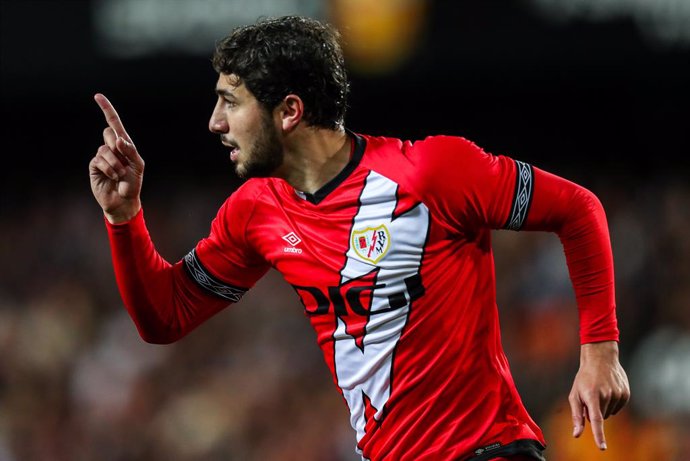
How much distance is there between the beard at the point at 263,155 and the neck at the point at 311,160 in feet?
0.14

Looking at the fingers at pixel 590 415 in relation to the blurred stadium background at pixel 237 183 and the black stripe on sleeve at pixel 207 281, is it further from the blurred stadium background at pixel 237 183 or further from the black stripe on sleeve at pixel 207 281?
the blurred stadium background at pixel 237 183

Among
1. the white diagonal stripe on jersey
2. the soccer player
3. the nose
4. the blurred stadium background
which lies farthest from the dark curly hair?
the blurred stadium background

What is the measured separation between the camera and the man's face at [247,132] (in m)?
3.30

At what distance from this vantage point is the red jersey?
311 cm

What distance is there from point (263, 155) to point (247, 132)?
9 centimetres

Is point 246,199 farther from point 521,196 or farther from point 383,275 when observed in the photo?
point 521,196

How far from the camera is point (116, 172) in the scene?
3.42m

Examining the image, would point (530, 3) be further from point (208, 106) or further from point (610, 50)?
point (208, 106)

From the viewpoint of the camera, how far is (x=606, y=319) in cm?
313

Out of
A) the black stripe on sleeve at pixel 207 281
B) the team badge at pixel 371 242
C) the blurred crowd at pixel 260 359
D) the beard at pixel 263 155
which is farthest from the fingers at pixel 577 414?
the blurred crowd at pixel 260 359

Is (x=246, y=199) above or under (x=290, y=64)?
under

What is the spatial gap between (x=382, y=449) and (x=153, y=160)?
6048mm

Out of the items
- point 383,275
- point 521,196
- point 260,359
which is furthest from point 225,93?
point 260,359

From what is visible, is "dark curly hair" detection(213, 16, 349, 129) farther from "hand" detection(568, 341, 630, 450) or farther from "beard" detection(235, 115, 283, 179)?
"hand" detection(568, 341, 630, 450)
